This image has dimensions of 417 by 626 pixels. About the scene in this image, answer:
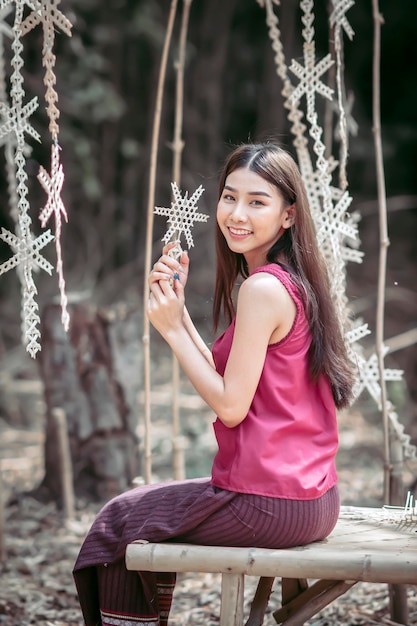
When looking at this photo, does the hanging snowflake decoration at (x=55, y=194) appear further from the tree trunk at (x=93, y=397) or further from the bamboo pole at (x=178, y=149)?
the tree trunk at (x=93, y=397)

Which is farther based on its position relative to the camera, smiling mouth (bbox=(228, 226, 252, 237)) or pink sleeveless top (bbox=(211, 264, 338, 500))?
smiling mouth (bbox=(228, 226, 252, 237))

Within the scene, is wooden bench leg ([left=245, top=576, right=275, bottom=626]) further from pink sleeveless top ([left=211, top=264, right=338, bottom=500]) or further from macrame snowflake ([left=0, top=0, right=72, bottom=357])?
macrame snowflake ([left=0, top=0, right=72, bottom=357])

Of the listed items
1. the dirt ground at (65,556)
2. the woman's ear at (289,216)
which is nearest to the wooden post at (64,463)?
the dirt ground at (65,556)

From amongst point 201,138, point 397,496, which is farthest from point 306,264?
point 201,138

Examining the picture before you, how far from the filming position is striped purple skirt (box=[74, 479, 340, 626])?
1.88 meters

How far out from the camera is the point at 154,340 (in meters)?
6.43

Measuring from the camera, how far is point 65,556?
332 centimetres

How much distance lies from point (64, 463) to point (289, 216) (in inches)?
77.1

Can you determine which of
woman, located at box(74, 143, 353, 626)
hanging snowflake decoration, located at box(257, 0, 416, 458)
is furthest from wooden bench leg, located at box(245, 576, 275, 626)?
hanging snowflake decoration, located at box(257, 0, 416, 458)

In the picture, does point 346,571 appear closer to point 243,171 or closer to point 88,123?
point 243,171

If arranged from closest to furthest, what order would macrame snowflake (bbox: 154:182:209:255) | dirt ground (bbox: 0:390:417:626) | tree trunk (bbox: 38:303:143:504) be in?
macrame snowflake (bbox: 154:182:209:255) < dirt ground (bbox: 0:390:417:626) < tree trunk (bbox: 38:303:143:504)

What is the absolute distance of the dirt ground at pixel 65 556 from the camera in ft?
8.81

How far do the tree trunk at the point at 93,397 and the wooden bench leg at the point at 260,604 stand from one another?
1.71m

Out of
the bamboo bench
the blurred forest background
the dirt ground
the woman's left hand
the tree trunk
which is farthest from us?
the blurred forest background
